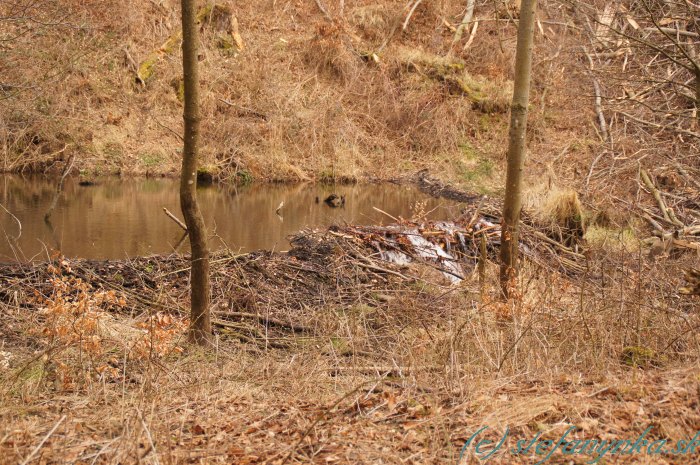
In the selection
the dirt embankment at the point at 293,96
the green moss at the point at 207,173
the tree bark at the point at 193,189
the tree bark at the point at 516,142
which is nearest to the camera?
the tree bark at the point at 193,189

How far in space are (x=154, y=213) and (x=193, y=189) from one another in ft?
30.1

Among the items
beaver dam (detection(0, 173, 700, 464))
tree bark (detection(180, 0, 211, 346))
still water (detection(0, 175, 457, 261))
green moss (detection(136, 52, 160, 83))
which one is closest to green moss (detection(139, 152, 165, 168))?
still water (detection(0, 175, 457, 261))

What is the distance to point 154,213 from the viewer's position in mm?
14367

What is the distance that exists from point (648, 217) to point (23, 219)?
1058 centimetres

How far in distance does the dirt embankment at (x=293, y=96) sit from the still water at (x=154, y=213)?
1597 millimetres

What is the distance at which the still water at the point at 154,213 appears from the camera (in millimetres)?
11203

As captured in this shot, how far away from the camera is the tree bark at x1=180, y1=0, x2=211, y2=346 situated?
5273mm

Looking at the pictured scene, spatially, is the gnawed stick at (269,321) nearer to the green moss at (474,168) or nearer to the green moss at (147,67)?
the green moss at (474,168)

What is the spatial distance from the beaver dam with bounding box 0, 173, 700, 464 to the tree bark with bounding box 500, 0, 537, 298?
359 millimetres

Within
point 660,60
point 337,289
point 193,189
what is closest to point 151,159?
point 660,60

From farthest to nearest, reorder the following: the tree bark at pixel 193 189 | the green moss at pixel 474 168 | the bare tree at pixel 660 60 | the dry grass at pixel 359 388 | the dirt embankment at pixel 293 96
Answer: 1. the green moss at pixel 474 168
2. the dirt embankment at pixel 293 96
3. the bare tree at pixel 660 60
4. the tree bark at pixel 193 189
5. the dry grass at pixel 359 388

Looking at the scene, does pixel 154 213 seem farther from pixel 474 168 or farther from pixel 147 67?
pixel 474 168

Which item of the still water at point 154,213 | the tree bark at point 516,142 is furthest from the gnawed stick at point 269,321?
the tree bark at point 516,142

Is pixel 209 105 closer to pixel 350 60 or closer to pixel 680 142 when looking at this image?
pixel 350 60
